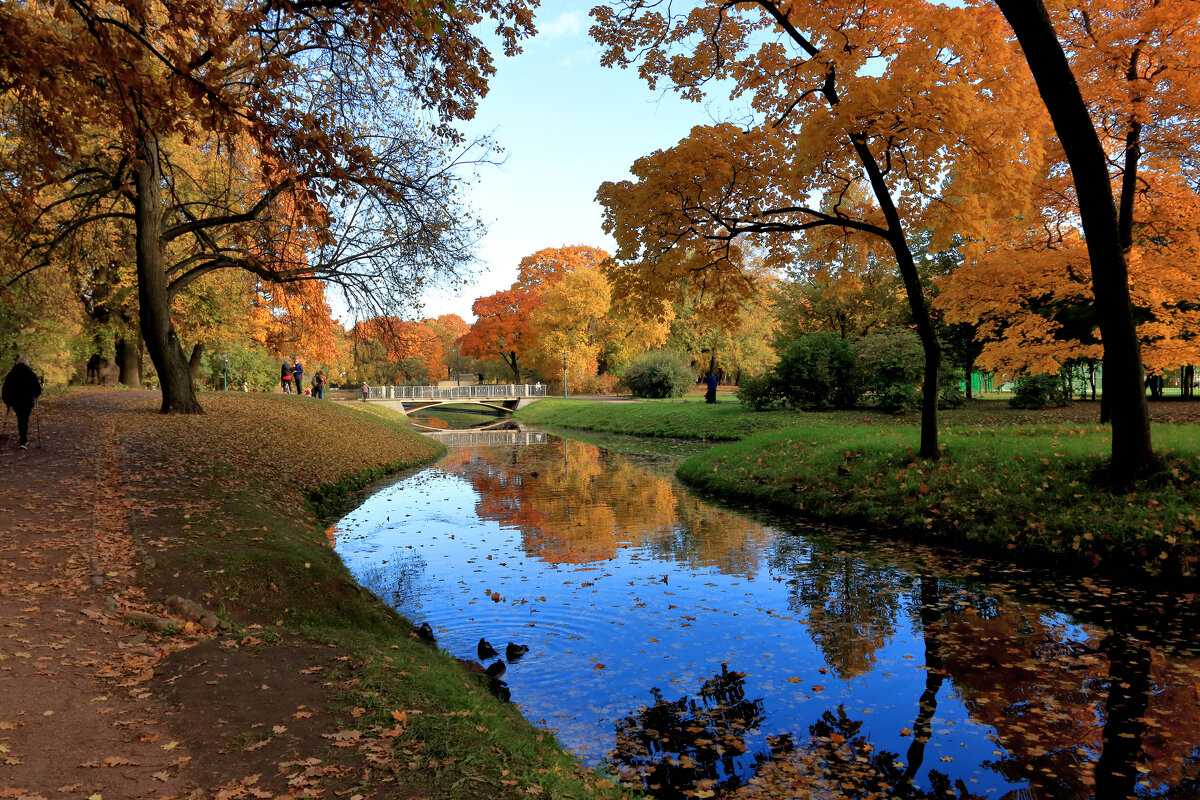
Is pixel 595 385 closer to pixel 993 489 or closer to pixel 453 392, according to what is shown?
pixel 453 392

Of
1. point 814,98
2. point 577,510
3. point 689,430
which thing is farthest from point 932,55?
point 689,430

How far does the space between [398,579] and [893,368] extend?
2260 cm

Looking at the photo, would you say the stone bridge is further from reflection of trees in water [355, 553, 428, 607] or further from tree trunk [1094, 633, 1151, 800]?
tree trunk [1094, 633, 1151, 800]

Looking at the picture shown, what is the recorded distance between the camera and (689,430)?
30.9 m

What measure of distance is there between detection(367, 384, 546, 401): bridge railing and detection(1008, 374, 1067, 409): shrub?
40.2m

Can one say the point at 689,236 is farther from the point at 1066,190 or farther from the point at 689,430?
the point at 689,430

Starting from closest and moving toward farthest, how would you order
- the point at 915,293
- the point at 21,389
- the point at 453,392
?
the point at 915,293
the point at 21,389
the point at 453,392

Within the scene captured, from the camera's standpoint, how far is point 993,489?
38.3 feet

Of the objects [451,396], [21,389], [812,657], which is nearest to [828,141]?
[812,657]

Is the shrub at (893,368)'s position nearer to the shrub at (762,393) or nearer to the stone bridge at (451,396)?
the shrub at (762,393)

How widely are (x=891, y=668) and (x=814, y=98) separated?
1039 cm

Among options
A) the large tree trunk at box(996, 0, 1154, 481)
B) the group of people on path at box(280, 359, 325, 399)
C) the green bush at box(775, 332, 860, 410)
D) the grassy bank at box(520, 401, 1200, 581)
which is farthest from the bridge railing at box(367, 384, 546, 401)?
the large tree trunk at box(996, 0, 1154, 481)

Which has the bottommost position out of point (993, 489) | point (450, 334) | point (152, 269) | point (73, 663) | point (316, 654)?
point (316, 654)

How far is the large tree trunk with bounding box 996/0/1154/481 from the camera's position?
831 centimetres
